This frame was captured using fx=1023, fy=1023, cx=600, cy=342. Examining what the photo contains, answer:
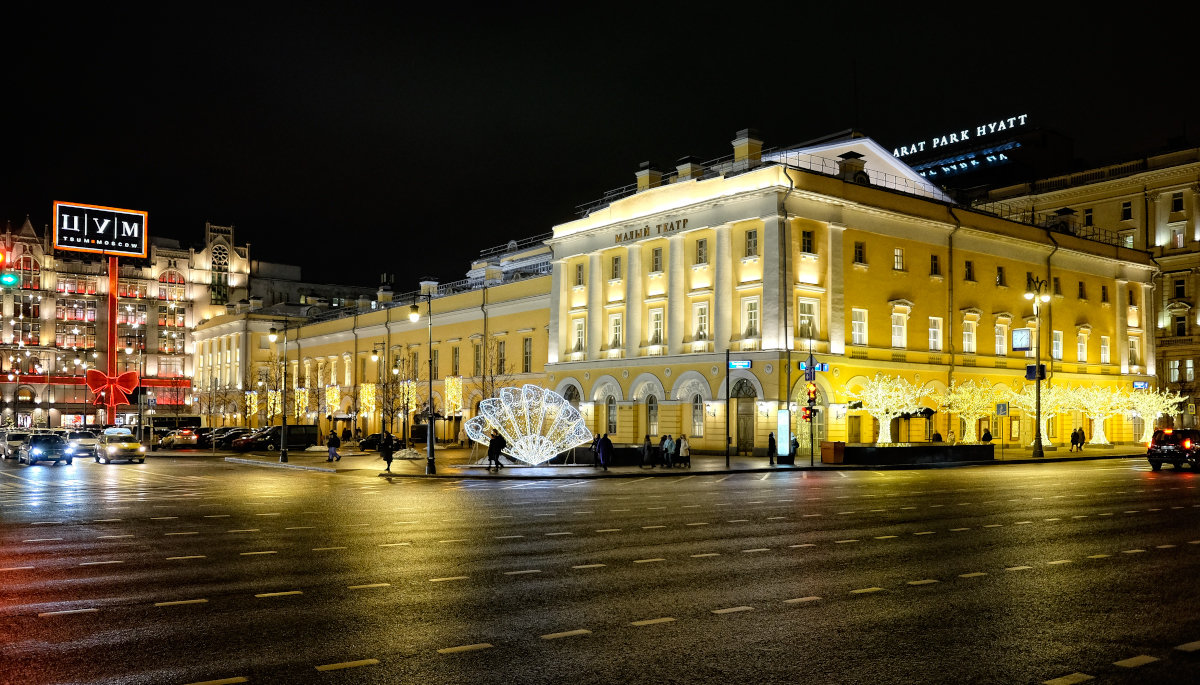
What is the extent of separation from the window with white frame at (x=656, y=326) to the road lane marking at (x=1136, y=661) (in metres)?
46.2

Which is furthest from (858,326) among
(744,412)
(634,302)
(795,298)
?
(634,302)

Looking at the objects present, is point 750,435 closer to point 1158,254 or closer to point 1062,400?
point 1062,400

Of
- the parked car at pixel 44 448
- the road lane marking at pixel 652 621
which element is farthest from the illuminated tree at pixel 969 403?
the road lane marking at pixel 652 621

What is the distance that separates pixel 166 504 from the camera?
24125 millimetres

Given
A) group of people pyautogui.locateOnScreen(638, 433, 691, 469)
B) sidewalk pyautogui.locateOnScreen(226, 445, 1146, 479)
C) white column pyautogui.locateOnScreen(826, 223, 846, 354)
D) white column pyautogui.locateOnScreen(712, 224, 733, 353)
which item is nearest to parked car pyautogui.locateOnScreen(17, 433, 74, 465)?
sidewalk pyautogui.locateOnScreen(226, 445, 1146, 479)

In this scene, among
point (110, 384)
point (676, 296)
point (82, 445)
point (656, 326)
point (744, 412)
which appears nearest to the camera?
point (744, 412)

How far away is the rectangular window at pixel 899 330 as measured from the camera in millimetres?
53500

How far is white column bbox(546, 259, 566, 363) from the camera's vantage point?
201 ft

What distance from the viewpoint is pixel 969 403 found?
5300 cm

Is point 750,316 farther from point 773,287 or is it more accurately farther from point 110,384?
point 110,384

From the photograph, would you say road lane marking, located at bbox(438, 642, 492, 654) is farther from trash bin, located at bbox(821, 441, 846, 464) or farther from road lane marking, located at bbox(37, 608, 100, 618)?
trash bin, located at bbox(821, 441, 846, 464)

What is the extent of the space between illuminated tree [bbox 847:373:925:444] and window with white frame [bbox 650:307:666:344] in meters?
10.6

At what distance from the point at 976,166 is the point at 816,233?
2290 inches

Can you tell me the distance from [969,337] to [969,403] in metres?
5.87
